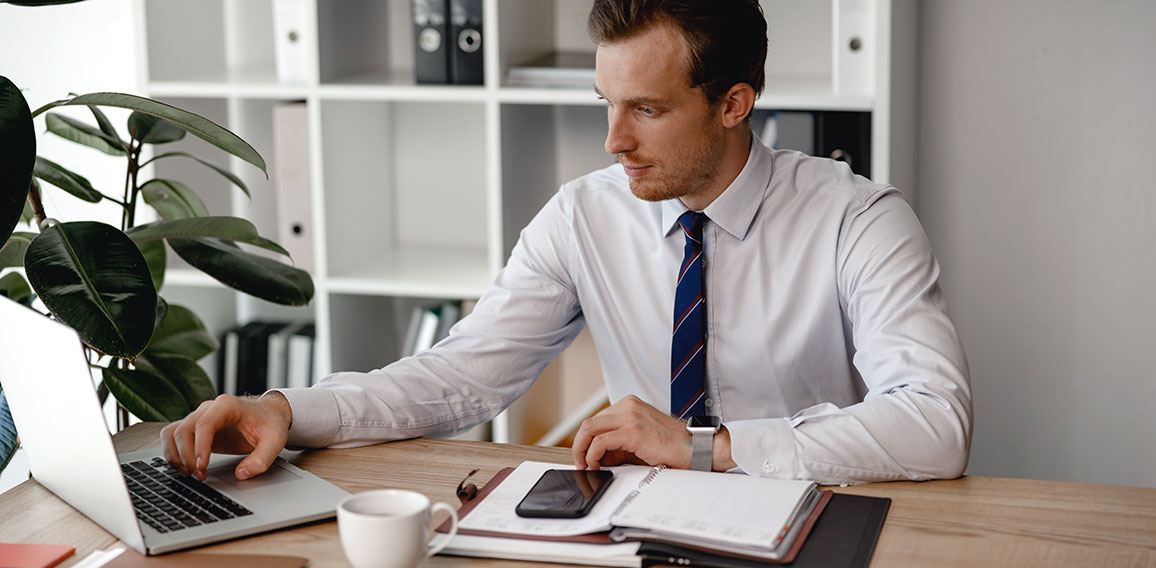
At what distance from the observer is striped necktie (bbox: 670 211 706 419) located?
1597mm

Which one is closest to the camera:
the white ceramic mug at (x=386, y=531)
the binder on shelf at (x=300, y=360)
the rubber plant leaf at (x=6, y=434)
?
A: the white ceramic mug at (x=386, y=531)

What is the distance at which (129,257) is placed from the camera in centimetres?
137

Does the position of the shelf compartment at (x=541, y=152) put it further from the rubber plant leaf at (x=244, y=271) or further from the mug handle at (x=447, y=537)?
the mug handle at (x=447, y=537)

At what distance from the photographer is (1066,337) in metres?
2.48

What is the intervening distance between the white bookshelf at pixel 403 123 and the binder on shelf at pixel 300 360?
0.27ft

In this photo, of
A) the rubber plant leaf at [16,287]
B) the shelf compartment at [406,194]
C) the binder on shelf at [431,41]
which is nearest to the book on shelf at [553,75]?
the binder on shelf at [431,41]

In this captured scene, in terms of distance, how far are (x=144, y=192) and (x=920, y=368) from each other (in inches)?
52.3

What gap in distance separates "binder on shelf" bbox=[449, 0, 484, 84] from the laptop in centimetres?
129

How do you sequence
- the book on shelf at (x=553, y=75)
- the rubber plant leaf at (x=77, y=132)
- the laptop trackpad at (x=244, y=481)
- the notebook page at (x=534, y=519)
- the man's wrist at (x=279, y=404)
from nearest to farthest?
the notebook page at (x=534, y=519) < the laptop trackpad at (x=244, y=481) < the man's wrist at (x=279, y=404) < the rubber plant leaf at (x=77, y=132) < the book on shelf at (x=553, y=75)

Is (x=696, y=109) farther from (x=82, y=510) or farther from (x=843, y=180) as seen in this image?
(x=82, y=510)

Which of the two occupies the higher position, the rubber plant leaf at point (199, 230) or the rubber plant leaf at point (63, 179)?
the rubber plant leaf at point (63, 179)

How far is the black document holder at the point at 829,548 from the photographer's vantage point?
1.00m

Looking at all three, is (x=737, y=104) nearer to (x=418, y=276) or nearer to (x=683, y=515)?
(x=683, y=515)

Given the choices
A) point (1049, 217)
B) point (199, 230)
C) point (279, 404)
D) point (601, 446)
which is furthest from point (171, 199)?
point (1049, 217)
